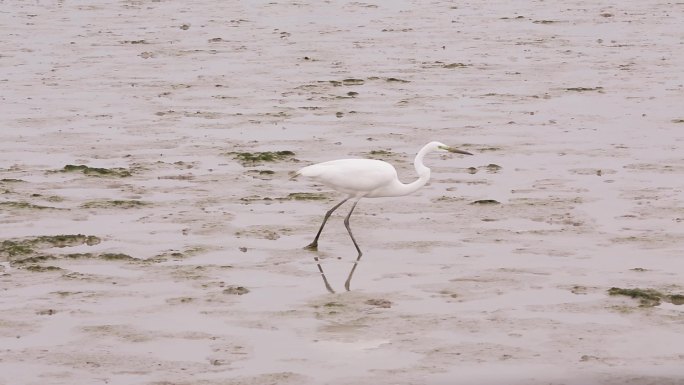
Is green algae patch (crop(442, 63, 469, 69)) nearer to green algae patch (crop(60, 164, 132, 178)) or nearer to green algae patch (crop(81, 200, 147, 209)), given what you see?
green algae patch (crop(60, 164, 132, 178))

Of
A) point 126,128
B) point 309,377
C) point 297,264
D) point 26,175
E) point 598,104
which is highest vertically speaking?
point 598,104

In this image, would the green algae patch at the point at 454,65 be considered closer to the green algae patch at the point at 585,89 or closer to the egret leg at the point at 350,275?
the green algae patch at the point at 585,89

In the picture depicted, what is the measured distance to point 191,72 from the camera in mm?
24109

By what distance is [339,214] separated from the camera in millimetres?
15570

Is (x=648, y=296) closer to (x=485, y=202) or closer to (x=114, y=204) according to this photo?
(x=485, y=202)

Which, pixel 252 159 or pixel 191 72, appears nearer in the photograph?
pixel 252 159

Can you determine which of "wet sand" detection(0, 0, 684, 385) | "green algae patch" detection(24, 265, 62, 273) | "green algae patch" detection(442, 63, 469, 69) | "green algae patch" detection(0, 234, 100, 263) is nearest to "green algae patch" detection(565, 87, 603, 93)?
"wet sand" detection(0, 0, 684, 385)

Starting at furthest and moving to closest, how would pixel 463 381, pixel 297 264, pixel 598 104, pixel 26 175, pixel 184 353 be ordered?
pixel 598 104, pixel 26 175, pixel 297 264, pixel 184 353, pixel 463 381

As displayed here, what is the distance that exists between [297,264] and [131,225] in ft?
6.82

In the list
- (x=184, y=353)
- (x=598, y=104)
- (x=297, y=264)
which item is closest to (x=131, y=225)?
(x=297, y=264)

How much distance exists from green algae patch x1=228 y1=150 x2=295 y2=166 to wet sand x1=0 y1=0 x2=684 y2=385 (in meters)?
0.09

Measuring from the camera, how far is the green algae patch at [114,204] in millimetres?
15523

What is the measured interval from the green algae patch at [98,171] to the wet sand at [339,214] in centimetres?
4

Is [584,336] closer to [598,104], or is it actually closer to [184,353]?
[184,353]
